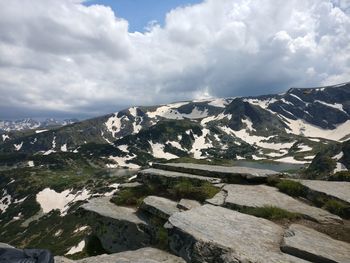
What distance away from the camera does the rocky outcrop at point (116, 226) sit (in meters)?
17.5

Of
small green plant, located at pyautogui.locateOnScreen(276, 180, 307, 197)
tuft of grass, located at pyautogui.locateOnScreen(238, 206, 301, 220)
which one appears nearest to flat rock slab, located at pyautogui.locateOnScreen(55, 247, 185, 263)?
tuft of grass, located at pyautogui.locateOnScreen(238, 206, 301, 220)

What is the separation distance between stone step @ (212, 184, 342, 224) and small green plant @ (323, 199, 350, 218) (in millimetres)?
293

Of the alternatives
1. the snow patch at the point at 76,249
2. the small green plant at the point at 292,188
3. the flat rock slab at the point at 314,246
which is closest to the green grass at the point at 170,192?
the small green plant at the point at 292,188

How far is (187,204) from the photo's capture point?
1650 cm

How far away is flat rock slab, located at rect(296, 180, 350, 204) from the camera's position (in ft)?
50.2

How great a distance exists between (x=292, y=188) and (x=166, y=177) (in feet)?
20.6

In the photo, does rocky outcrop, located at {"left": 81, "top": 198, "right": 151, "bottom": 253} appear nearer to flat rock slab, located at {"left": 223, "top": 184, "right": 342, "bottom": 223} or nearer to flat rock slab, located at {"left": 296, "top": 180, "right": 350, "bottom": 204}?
flat rock slab, located at {"left": 223, "top": 184, "right": 342, "bottom": 223}

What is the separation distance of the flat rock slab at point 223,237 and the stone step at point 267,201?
126 centimetres

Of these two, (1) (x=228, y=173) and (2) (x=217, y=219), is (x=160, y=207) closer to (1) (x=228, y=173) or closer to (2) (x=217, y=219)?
(2) (x=217, y=219)

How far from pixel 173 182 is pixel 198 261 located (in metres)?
7.97

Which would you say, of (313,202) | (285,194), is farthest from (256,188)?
(313,202)

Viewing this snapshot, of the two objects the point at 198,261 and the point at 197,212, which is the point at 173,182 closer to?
the point at 197,212

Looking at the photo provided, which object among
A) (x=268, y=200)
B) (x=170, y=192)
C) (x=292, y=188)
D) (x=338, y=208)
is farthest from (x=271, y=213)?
(x=170, y=192)

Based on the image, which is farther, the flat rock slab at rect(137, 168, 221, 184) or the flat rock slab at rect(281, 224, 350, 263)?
the flat rock slab at rect(137, 168, 221, 184)
